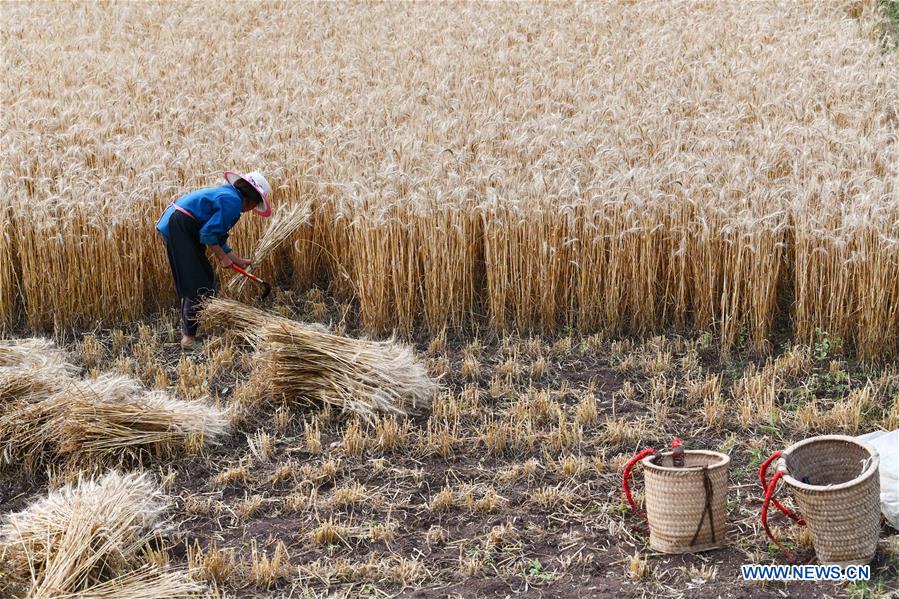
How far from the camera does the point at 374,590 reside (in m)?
3.60

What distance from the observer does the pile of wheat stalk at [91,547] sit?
3.36 metres

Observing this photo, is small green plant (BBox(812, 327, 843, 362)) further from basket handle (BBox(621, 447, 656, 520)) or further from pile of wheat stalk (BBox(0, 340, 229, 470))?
pile of wheat stalk (BBox(0, 340, 229, 470))

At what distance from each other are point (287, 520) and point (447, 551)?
28.4 inches

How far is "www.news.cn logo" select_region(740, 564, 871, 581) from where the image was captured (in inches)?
137

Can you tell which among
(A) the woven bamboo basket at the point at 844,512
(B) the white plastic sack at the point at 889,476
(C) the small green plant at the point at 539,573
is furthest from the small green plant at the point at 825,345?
(C) the small green plant at the point at 539,573

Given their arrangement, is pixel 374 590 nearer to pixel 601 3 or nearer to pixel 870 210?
pixel 870 210

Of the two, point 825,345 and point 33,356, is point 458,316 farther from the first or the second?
point 33,356

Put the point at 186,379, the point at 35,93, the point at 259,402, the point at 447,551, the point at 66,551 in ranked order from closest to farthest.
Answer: the point at 66,551 < the point at 447,551 < the point at 259,402 < the point at 186,379 < the point at 35,93

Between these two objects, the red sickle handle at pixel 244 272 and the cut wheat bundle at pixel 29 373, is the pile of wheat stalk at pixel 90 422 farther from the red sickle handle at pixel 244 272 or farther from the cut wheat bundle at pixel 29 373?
the red sickle handle at pixel 244 272

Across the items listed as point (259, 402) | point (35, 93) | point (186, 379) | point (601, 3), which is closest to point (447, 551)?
point (259, 402)

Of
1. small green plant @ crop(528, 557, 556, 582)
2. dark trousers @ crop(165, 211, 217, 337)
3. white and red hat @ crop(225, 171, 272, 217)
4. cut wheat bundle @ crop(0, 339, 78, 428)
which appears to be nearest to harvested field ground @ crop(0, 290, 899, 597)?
small green plant @ crop(528, 557, 556, 582)

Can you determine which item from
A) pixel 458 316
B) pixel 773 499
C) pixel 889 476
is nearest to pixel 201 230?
pixel 458 316

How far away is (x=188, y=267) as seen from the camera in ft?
18.7

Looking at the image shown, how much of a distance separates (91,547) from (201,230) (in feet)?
7.83
